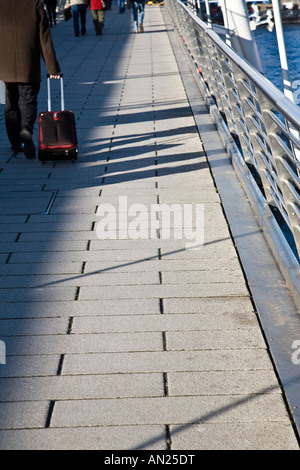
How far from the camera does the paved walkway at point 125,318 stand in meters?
2.85

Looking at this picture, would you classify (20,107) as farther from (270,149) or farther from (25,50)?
(270,149)

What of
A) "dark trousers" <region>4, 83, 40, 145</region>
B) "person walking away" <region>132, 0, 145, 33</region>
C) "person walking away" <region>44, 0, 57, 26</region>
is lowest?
"dark trousers" <region>4, 83, 40, 145</region>

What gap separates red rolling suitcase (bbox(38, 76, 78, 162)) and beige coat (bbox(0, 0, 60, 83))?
0.38m

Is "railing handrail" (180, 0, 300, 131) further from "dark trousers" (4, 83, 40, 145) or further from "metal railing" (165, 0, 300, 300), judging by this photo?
"dark trousers" (4, 83, 40, 145)

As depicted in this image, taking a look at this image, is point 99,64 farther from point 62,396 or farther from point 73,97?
point 62,396

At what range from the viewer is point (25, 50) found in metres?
7.08

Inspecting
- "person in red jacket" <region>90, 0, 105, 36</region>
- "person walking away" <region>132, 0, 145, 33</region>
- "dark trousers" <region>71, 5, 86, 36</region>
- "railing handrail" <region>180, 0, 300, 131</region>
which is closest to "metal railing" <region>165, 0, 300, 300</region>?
"railing handrail" <region>180, 0, 300, 131</region>

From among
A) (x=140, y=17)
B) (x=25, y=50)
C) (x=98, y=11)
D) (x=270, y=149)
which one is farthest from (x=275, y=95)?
(x=140, y=17)

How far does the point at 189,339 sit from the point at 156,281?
2.54ft

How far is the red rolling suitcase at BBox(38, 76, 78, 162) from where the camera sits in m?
7.05

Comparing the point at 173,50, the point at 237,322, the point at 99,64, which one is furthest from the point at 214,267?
the point at 173,50

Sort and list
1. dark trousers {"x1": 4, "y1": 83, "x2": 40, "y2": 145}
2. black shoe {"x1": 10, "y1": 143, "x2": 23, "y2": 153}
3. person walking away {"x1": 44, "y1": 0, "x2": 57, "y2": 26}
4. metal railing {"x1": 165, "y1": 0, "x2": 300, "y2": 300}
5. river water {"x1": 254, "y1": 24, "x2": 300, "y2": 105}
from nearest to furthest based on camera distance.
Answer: metal railing {"x1": 165, "y1": 0, "x2": 300, "y2": 300}, dark trousers {"x1": 4, "y1": 83, "x2": 40, "y2": 145}, black shoe {"x1": 10, "y1": 143, "x2": 23, "y2": 153}, person walking away {"x1": 44, "y1": 0, "x2": 57, "y2": 26}, river water {"x1": 254, "y1": 24, "x2": 300, "y2": 105}
